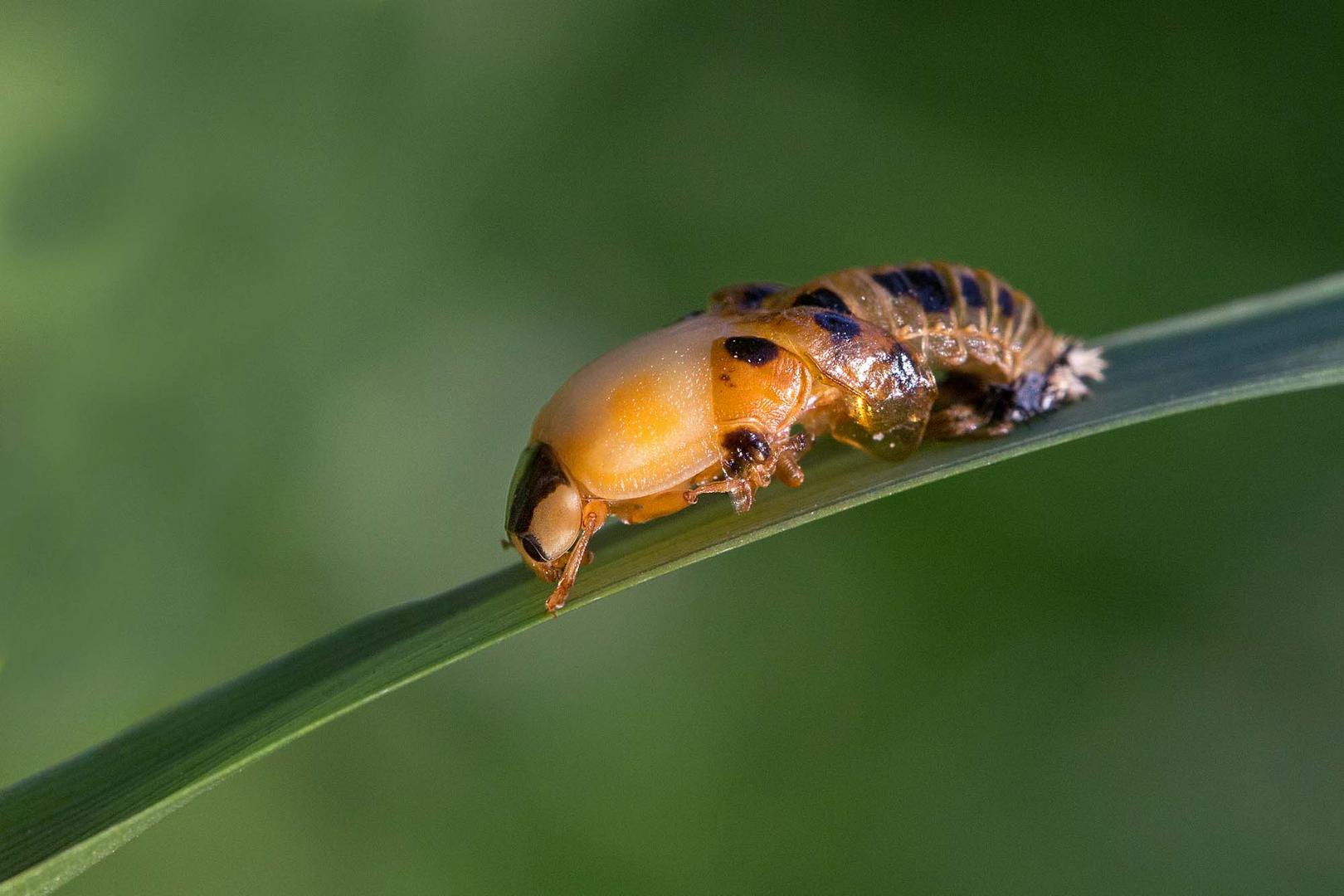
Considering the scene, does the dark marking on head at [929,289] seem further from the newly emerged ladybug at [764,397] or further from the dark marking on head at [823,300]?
the dark marking on head at [823,300]

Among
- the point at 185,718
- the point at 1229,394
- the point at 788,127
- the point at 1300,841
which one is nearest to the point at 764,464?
the point at 1229,394

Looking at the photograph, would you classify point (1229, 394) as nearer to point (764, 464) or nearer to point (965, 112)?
point (764, 464)

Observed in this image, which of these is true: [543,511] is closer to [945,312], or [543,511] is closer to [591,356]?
[945,312]

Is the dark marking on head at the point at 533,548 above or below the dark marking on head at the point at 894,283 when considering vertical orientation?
below

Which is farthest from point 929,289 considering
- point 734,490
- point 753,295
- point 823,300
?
point 734,490

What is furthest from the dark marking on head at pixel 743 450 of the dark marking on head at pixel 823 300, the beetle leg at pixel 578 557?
the dark marking on head at pixel 823 300

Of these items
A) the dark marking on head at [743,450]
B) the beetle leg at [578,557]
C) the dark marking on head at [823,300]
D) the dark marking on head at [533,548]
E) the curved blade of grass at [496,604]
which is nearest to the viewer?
the curved blade of grass at [496,604]
